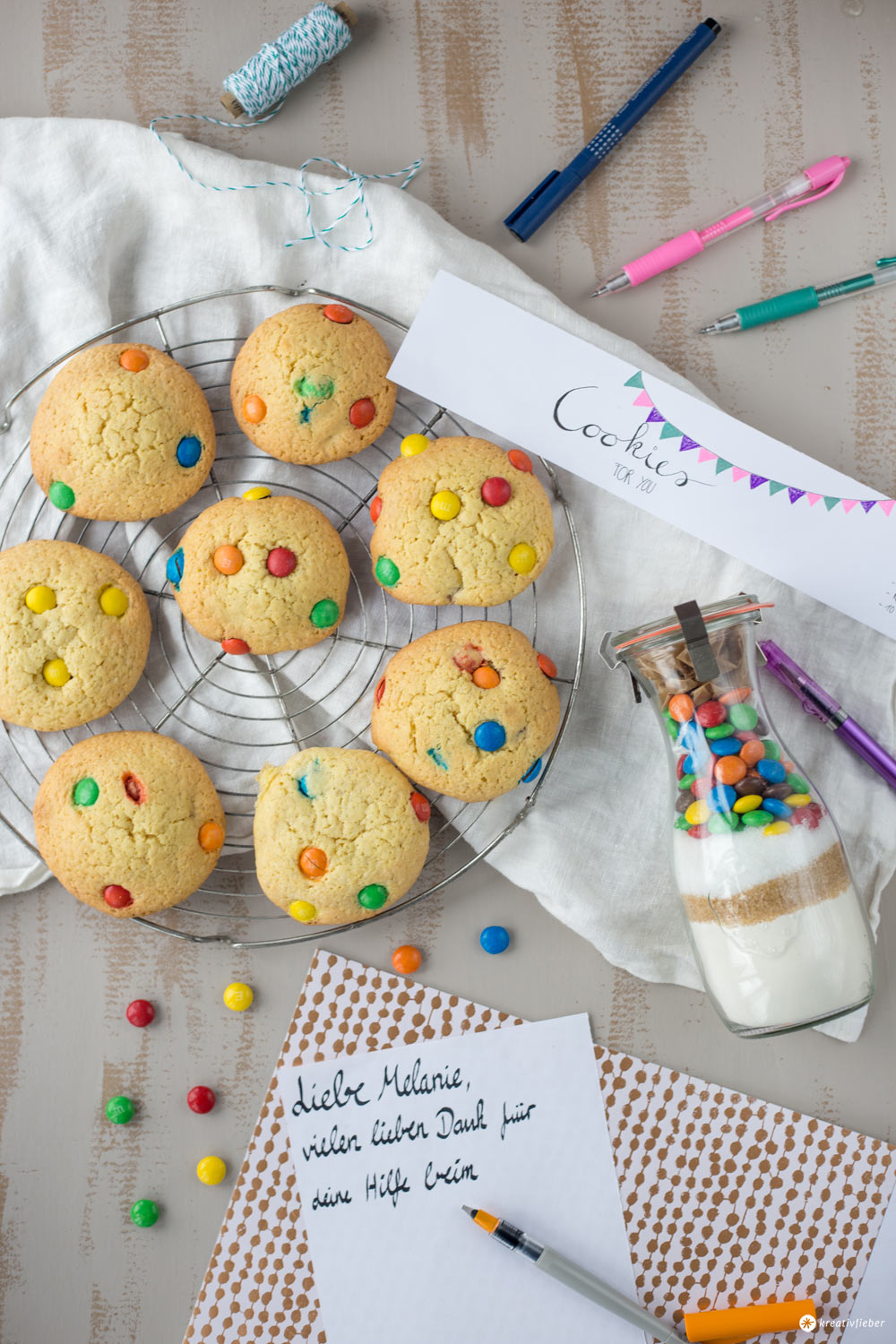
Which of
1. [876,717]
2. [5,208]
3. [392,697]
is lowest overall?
[876,717]

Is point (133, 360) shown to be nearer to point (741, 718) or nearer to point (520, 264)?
point (520, 264)

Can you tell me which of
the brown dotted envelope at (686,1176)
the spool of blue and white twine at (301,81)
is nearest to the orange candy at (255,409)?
the spool of blue and white twine at (301,81)

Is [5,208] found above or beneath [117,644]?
above

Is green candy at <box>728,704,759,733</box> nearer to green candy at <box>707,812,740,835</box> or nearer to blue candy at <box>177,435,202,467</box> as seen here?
green candy at <box>707,812,740,835</box>

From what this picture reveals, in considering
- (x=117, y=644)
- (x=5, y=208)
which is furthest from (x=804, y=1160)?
(x=5, y=208)

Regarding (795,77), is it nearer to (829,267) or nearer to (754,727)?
(829,267)

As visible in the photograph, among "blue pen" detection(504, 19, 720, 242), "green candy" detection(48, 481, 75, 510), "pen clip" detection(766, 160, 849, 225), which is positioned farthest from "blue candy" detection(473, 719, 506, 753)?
"pen clip" detection(766, 160, 849, 225)
